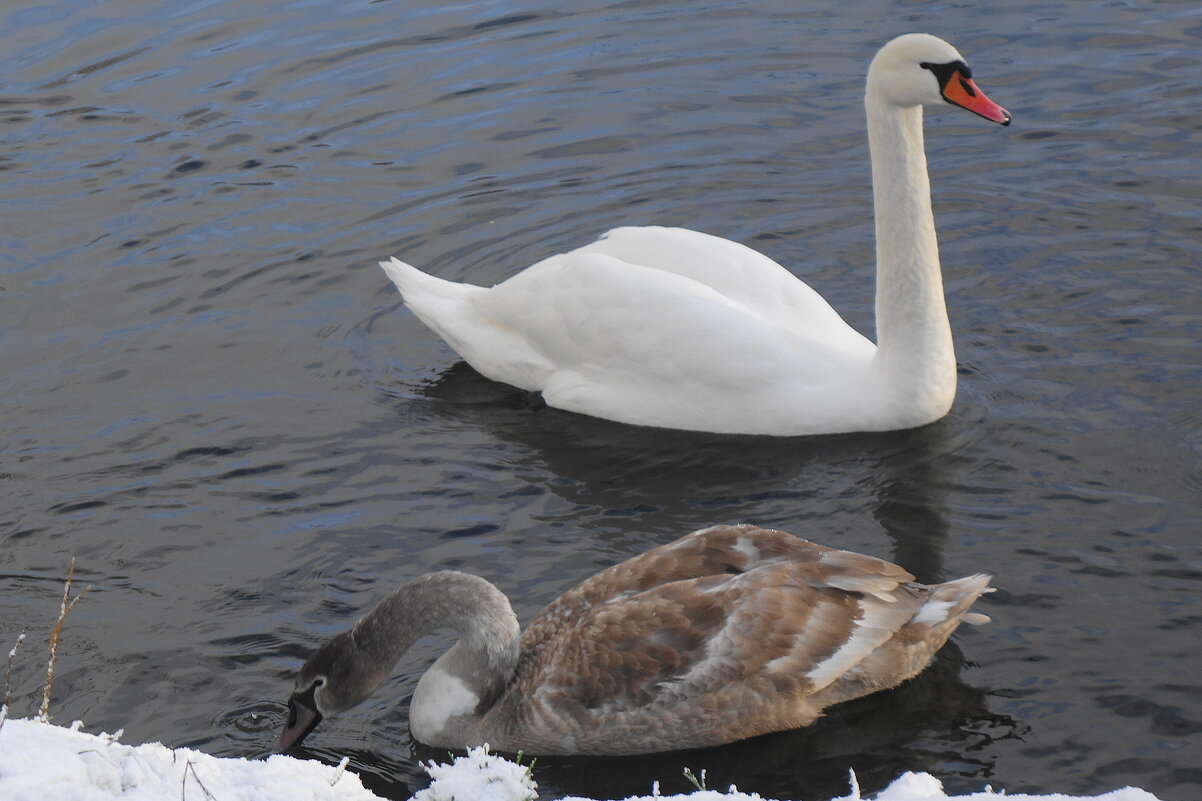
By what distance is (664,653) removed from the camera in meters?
5.72

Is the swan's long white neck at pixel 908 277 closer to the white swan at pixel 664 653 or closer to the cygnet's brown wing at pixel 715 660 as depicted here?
the white swan at pixel 664 653

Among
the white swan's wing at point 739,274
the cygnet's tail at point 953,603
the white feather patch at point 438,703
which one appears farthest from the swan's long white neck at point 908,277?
the white feather patch at point 438,703

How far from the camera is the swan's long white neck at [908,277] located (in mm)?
7660

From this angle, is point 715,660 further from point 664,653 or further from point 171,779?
point 171,779

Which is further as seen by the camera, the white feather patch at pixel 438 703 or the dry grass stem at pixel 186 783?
the white feather patch at pixel 438 703

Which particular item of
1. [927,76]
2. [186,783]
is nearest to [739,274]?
[927,76]

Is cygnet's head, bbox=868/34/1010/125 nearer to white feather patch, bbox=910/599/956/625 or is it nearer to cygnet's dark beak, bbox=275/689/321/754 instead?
white feather patch, bbox=910/599/956/625

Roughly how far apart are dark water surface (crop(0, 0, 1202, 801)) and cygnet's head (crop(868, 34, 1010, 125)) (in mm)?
1538

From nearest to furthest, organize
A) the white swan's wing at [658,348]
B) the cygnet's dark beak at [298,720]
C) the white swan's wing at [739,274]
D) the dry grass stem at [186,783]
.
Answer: the dry grass stem at [186,783], the cygnet's dark beak at [298,720], the white swan's wing at [658,348], the white swan's wing at [739,274]

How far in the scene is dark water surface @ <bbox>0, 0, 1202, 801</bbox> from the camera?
6.03m

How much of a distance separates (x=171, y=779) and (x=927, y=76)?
5.08 m

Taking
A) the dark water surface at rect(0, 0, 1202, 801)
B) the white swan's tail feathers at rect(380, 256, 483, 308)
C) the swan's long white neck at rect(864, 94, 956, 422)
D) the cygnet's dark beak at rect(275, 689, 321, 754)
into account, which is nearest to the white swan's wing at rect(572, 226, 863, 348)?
the swan's long white neck at rect(864, 94, 956, 422)

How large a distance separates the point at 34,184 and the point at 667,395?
21.1 ft

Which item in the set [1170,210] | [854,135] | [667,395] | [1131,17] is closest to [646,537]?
[667,395]
